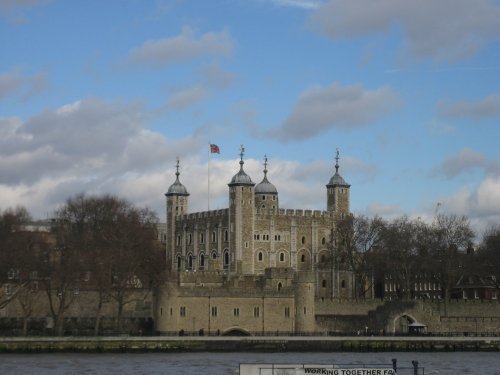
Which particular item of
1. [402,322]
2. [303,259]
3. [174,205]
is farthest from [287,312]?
[174,205]

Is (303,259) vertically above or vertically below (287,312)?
above

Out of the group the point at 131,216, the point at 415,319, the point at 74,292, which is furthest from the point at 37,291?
the point at 415,319

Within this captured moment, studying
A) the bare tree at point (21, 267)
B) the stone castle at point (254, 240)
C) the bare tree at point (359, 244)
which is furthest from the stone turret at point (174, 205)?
the bare tree at point (21, 267)

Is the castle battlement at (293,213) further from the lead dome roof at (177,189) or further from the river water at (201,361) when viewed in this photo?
the river water at (201,361)

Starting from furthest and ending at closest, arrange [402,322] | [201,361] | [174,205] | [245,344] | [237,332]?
1. [174,205]
2. [402,322]
3. [237,332]
4. [245,344]
5. [201,361]

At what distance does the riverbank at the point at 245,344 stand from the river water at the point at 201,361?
2.18 m

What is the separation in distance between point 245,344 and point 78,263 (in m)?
15.3

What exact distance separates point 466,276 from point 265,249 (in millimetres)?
21227

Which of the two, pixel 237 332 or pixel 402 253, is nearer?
pixel 237 332

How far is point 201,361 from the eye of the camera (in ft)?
254

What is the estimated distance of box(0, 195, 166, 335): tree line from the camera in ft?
310

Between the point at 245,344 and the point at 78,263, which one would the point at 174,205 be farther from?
the point at 245,344

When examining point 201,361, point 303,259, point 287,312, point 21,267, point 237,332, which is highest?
point 303,259

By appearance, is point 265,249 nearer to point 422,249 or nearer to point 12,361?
point 422,249
